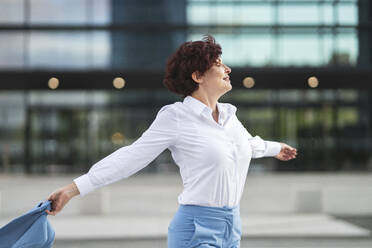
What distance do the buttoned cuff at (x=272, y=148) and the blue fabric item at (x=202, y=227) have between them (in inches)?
22.3

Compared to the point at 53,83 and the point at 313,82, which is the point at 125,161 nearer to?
the point at 53,83

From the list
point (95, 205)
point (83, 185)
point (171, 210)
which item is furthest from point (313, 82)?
point (83, 185)

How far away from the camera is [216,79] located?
2859 millimetres

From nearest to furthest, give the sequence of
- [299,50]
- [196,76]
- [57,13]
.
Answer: [196,76] < [299,50] < [57,13]

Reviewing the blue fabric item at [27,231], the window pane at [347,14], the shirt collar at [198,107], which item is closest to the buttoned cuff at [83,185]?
the blue fabric item at [27,231]

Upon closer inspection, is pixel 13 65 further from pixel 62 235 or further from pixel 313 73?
A: pixel 62 235

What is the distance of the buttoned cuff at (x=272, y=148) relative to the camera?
3195 millimetres

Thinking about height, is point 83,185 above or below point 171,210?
above

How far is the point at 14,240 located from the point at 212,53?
1207mm

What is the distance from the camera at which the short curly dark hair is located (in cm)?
279

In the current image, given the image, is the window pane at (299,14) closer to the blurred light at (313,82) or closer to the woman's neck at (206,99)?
the blurred light at (313,82)

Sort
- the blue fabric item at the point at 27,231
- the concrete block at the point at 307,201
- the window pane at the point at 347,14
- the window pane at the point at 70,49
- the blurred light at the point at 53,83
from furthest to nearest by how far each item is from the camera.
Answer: the window pane at the point at 347,14, the window pane at the point at 70,49, the blurred light at the point at 53,83, the concrete block at the point at 307,201, the blue fabric item at the point at 27,231

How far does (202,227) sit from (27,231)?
2.48ft

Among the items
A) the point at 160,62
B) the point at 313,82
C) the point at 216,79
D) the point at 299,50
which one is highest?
the point at 299,50
